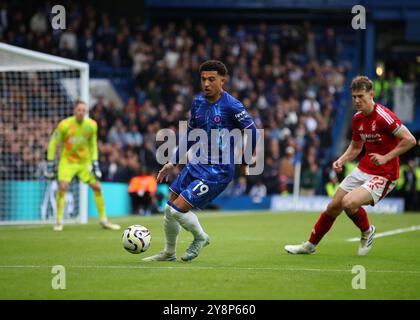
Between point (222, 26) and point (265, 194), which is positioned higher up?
point (222, 26)

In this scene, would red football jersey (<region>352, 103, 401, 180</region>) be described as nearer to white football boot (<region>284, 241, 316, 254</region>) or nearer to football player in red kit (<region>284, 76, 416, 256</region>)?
football player in red kit (<region>284, 76, 416, 256</region>)

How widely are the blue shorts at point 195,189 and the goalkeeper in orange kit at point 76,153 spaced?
6.60 m

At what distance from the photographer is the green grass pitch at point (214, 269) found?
7.30m

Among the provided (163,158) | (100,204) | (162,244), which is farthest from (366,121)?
(163,158)

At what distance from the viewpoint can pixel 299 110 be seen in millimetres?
28828

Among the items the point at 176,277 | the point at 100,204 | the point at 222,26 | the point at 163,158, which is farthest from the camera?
the point at 222,26

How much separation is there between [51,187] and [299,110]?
11621mm

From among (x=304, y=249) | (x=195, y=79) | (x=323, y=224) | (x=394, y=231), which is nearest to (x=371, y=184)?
(x=323, y=224)

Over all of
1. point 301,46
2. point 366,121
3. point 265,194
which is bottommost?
point 265,194

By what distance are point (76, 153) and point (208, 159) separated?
7.17m

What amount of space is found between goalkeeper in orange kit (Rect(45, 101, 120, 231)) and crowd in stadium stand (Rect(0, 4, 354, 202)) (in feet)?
23.6

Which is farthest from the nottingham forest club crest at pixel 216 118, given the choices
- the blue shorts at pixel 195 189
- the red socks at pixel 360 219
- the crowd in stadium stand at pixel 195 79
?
the crowd in stadium stand at pixel 195 79

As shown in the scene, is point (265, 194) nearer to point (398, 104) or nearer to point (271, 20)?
point (398, 104)

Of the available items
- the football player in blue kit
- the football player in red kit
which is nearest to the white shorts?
the football player in red kit
